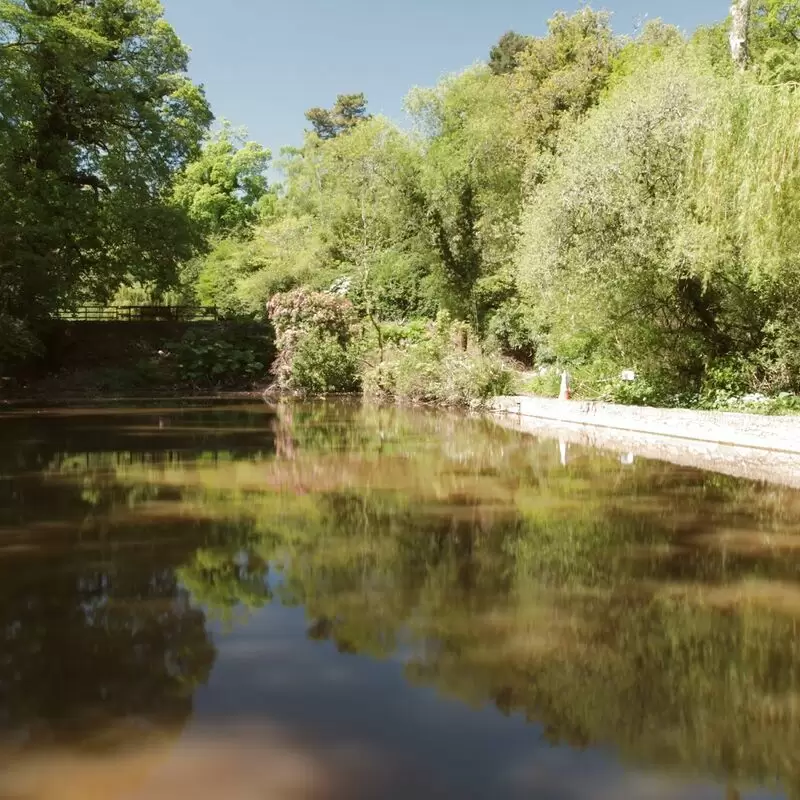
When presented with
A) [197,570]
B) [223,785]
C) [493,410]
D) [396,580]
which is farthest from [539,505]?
[493,410]

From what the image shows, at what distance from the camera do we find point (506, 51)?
48.4 m

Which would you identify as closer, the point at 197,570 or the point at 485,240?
the point at 197,570

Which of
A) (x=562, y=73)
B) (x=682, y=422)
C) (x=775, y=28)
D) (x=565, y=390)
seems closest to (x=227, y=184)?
(x=562, y=73)

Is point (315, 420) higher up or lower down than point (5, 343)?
lower down

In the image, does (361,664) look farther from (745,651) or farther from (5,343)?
(5,343)

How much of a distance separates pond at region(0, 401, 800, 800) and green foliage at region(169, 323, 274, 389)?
807 inches

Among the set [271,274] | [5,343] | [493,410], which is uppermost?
[271,274]

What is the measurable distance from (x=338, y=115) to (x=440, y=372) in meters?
42.3

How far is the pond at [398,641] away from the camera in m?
3.17

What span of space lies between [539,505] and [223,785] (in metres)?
5.69

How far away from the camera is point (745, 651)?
4.35 metres

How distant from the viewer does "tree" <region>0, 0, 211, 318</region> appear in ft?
→ 81.5

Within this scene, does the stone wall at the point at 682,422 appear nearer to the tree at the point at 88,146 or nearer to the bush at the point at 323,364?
the bush at the point at 323,364

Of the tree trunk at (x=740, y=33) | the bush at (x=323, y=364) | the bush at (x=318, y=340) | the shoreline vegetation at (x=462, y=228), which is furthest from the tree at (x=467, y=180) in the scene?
the tree trunk at (x=740, y=33)
